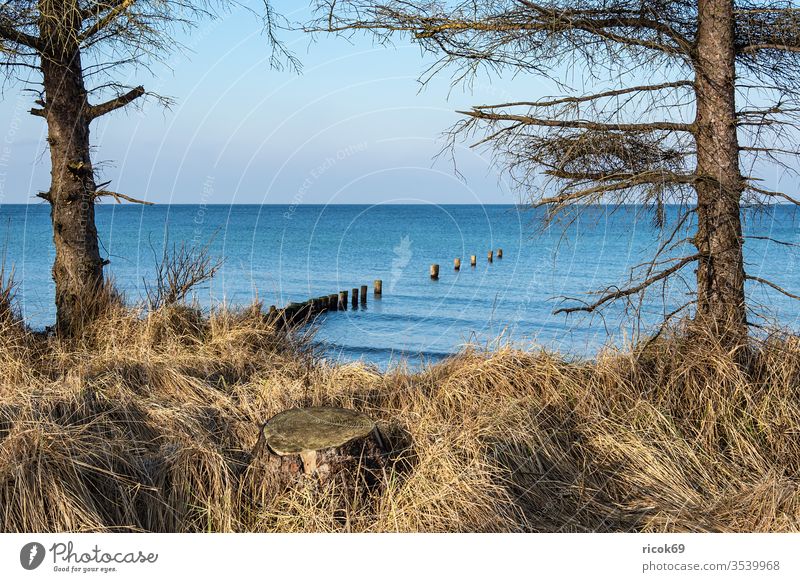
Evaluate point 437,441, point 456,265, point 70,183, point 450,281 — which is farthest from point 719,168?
point 456,265

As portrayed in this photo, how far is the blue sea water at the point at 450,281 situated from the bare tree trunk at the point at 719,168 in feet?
0.93

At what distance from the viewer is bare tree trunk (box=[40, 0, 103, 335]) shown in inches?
273

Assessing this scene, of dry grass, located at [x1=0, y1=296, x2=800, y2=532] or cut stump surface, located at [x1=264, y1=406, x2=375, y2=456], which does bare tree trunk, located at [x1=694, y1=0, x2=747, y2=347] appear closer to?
dry grass, located at [x1=0, y1=296, x2=800, y2=532]

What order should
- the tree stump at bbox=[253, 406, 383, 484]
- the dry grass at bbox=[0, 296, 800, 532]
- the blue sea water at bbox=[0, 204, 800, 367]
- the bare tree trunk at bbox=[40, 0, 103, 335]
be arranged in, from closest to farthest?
1. the dry grass at bbox=[0, 296, 800, 532]
2. the tree stump at bbox=[253, 406, 383, 484]
3. the blue sea water at bbox=[0, 204, 800, 367]
4. the bare tree trunk at bbox=[40, 0, 103, 335]

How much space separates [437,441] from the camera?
13.9ft

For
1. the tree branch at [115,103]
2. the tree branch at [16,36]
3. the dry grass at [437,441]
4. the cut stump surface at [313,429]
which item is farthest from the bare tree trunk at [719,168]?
the tree branch at [16,36]

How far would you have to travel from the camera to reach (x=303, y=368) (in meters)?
6.06

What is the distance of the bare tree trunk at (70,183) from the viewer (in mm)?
6938

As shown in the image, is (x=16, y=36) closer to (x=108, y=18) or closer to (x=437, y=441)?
(x=108, y=18)

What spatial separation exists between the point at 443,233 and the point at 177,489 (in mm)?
48018

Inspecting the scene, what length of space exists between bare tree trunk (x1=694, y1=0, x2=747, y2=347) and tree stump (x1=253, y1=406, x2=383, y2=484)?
278cm

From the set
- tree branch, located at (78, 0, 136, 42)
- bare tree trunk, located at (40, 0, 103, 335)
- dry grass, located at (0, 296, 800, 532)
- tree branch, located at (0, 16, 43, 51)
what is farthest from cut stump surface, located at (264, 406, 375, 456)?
tree branch, located at (0, 16, 43, 51)

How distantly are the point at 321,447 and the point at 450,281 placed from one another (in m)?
20.5

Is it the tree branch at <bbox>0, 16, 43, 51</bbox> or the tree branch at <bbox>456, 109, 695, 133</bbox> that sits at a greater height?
the tree branch at <bbox>0, 16, 43, 51</bbox>
